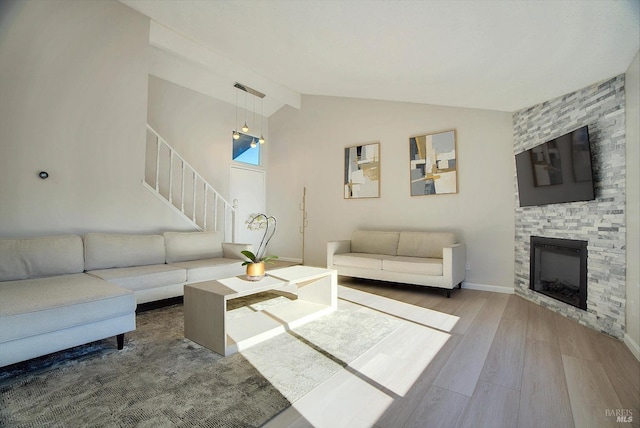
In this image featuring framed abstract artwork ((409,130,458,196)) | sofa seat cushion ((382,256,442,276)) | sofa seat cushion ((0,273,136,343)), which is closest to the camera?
sofa seat cushion ((0,273,136,343))

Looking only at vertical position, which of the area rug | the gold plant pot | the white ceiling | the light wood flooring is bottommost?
the light wood flooring

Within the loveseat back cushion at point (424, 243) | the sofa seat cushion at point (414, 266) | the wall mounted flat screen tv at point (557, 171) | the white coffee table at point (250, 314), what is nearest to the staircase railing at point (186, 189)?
the white coffee table at point (250, 314)

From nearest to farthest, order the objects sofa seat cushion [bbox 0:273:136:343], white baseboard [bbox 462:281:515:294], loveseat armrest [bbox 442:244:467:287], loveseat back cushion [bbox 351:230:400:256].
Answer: sofa seat cushion [bbox 0:273:136:343] → loveseat armrest [bbox 442:244:467:287] → white baseboard [bbox 462:281:515:294] → loveseat back cushion [bbox 351:230:400:256]

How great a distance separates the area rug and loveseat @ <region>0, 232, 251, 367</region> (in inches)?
8.4

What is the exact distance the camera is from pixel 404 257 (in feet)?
13.9

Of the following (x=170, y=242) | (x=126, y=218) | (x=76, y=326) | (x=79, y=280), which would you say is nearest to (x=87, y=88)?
(x=126, y=218)

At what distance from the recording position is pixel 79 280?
2.54 metres

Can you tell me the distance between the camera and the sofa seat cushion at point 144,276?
2.84 meters

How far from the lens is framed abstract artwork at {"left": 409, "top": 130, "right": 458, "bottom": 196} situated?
14.2 ft

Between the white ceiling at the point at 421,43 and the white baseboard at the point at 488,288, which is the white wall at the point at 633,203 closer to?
the white ceiling at the point at 421,43

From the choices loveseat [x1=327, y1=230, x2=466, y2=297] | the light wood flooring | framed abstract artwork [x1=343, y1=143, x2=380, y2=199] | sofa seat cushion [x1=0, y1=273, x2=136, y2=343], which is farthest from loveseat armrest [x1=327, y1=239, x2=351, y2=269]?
sofa seat cushion [x1=0, y1=273, x2=136, y2=343]

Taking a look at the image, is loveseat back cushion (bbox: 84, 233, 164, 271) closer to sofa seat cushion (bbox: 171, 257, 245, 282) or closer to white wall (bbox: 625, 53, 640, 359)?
sofa seat cushion (bbox: 171, 257, 245, 282)

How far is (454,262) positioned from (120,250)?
3.87 metres

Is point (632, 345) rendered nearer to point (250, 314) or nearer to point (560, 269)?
point (560, 269)
